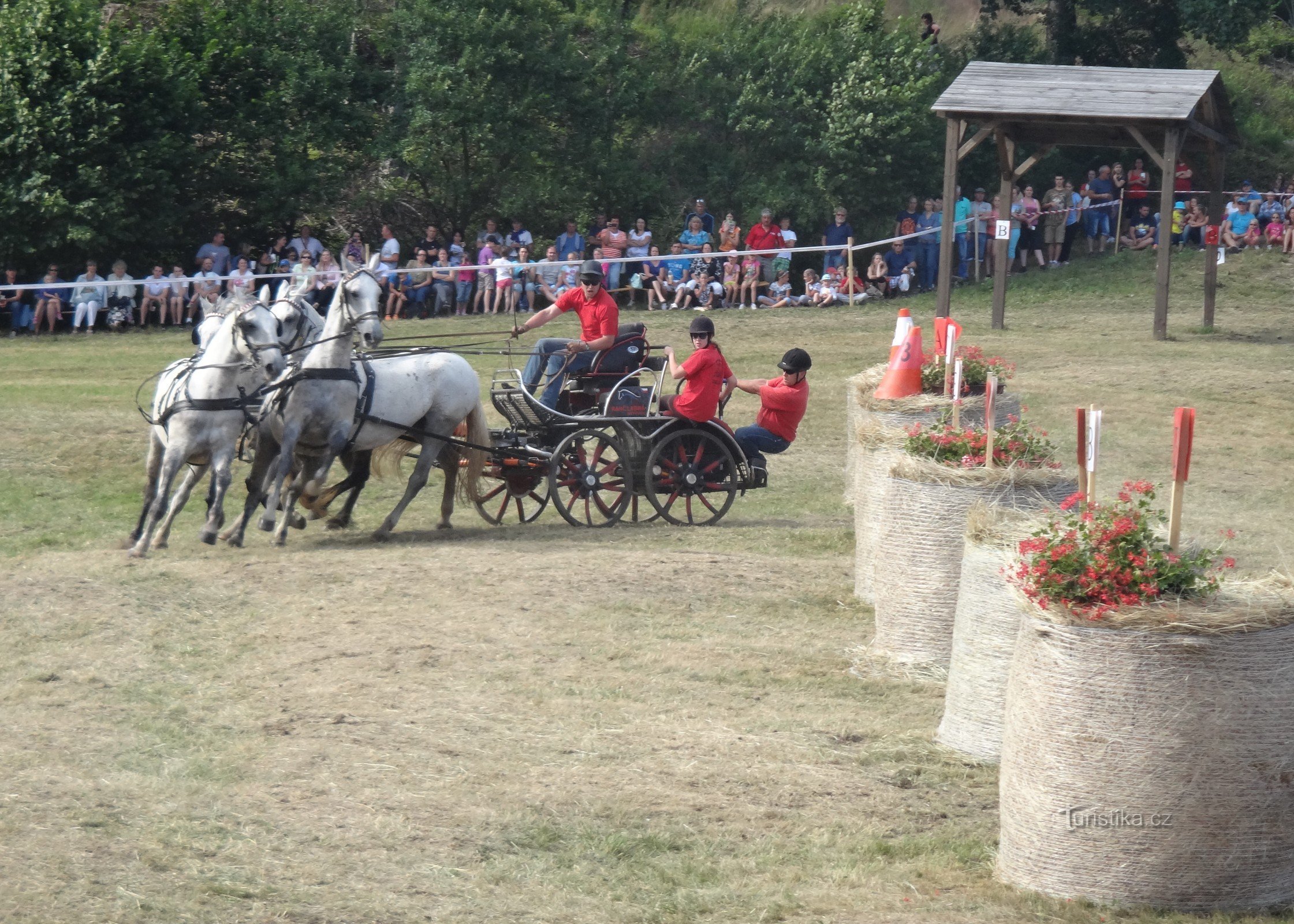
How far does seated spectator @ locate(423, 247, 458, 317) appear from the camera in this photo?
2397 centimetres

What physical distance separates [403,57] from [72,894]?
77.3ft

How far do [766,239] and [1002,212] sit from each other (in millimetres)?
4367

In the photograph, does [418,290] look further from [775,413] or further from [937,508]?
[937,508]

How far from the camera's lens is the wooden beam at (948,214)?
21250 mm

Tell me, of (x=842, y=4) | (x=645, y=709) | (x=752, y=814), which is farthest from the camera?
(x=842, y=4)

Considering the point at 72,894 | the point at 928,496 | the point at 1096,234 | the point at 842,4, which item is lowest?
the point at 72,894

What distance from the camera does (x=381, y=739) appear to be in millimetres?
6914

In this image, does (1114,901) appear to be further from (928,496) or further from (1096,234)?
(1096,234)

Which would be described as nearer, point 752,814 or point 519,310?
point 752,814

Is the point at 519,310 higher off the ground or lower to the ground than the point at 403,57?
lower

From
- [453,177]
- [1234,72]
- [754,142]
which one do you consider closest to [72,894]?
[453,177]

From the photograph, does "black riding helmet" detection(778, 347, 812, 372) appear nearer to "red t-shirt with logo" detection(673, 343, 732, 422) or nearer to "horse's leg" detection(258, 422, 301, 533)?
"red t-shirt with logo" detection(673, 343, 732, 422)

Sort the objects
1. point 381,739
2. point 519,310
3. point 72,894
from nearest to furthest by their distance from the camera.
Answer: point 72,894 < point 381,739 < point 519,310

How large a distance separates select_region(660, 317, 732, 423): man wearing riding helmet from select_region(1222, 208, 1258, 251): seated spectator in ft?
55.9
